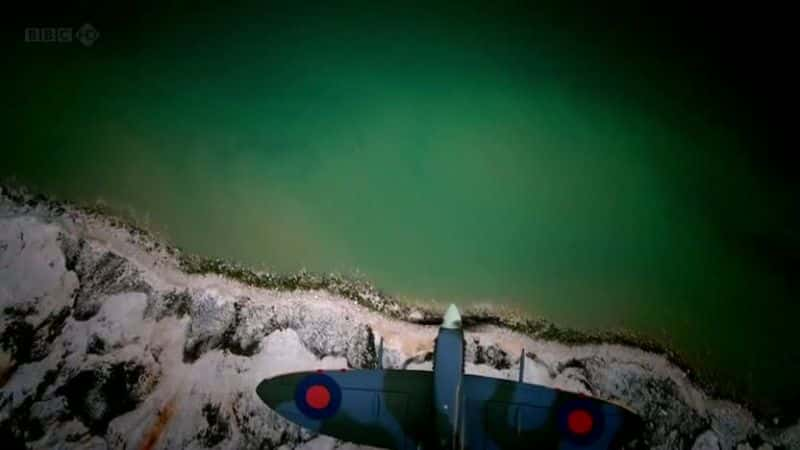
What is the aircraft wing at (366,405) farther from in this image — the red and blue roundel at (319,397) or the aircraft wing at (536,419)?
the aircraft wing at (536,419)

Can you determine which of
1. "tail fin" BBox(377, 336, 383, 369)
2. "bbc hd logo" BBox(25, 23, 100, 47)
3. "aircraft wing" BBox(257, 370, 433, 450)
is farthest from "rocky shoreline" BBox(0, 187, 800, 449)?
"bbc hd logo" BBox(25, 23, 100, 47)

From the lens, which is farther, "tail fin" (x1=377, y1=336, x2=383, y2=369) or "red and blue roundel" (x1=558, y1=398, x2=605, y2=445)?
"tail fin" (x1=377, y1=336, x2=383, y2=369)

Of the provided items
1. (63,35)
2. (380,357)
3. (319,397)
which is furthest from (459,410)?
(63,35)

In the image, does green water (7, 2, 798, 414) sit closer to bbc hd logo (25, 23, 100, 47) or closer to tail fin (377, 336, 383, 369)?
bbc hd logo (25, 23, 100, 47)

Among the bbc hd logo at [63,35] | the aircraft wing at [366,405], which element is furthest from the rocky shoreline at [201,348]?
the bbc hd logo at [63,35]

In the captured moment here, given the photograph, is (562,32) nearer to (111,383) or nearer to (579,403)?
(579,403)

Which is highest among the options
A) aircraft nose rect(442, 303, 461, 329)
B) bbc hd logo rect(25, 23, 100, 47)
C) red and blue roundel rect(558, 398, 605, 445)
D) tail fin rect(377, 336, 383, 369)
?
bbc hd logo rect(25, 23, 100, 47)
